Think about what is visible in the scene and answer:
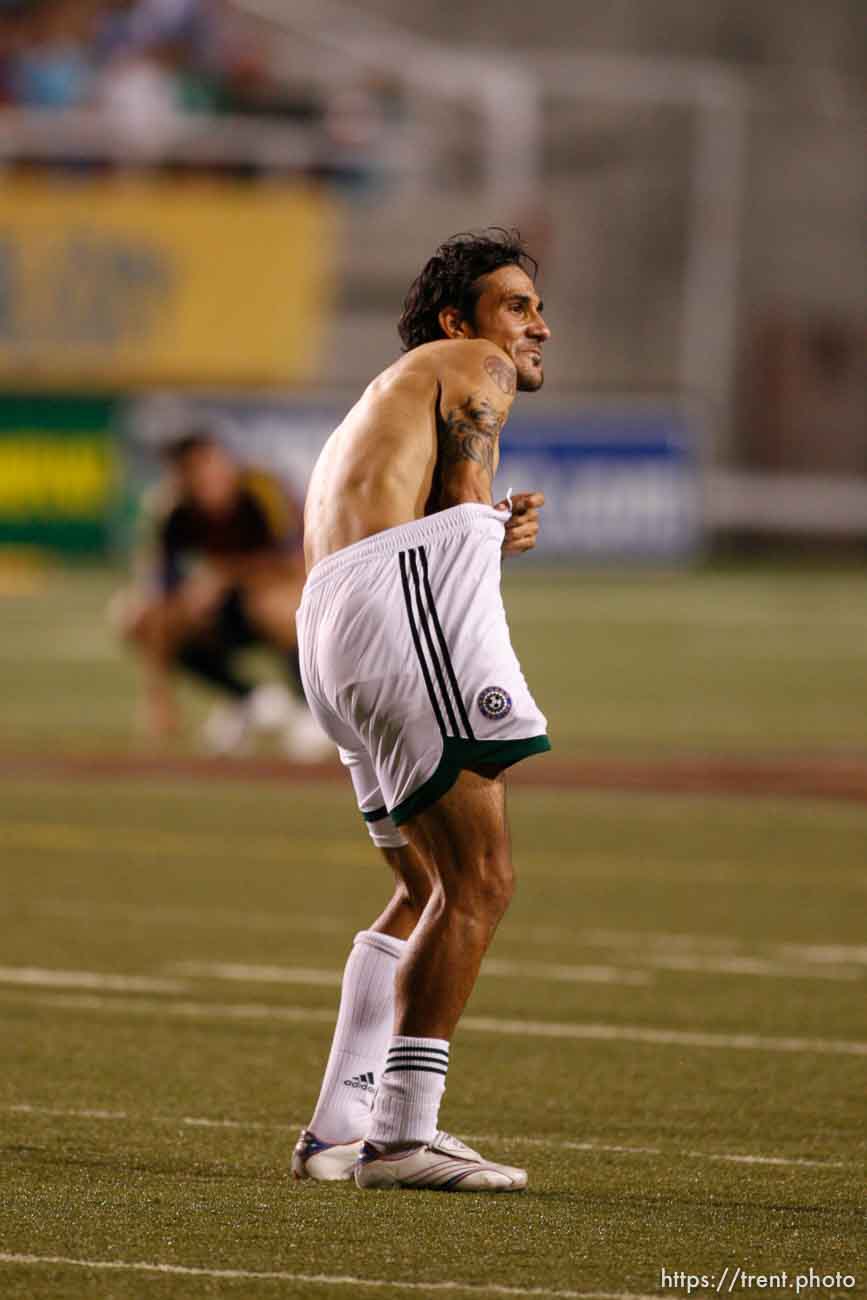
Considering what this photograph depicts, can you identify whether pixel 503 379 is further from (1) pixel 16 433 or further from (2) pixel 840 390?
(2) pixel 840 390

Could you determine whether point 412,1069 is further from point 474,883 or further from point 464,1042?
point 464,1042

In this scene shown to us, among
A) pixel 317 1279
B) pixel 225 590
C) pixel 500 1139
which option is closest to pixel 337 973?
pixel 500 1139

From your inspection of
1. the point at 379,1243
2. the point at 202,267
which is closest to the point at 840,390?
the point at 202,267

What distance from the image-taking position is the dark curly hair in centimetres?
568

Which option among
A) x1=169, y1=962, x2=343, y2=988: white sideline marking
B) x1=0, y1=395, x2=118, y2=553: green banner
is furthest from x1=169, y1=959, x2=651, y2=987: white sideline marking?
x1=0, y1=395, x2=118, y2=553: green banner

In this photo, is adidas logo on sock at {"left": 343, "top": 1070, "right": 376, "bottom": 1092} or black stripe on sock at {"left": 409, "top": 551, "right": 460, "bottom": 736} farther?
adidas logo on sock at {"left": 343, "top": 1070, "right": 376, "bottom": 1092}

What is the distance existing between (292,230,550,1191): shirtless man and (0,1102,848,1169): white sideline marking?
0.44 meters

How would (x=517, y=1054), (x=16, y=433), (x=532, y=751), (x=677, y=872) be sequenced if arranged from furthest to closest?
(x=16, y=433)
(x=677, y=872)
(x=517, y=1054)
(x=532, y=751)

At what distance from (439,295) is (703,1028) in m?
2.71

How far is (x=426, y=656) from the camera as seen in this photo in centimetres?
540

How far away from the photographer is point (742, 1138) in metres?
5.98

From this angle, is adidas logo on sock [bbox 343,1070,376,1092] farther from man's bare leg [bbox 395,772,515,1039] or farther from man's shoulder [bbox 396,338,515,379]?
man's shoulder [bbox 396,338,515,379]

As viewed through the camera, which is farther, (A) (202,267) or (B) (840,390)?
(B) (840,390)

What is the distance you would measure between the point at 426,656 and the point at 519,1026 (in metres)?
2.41
